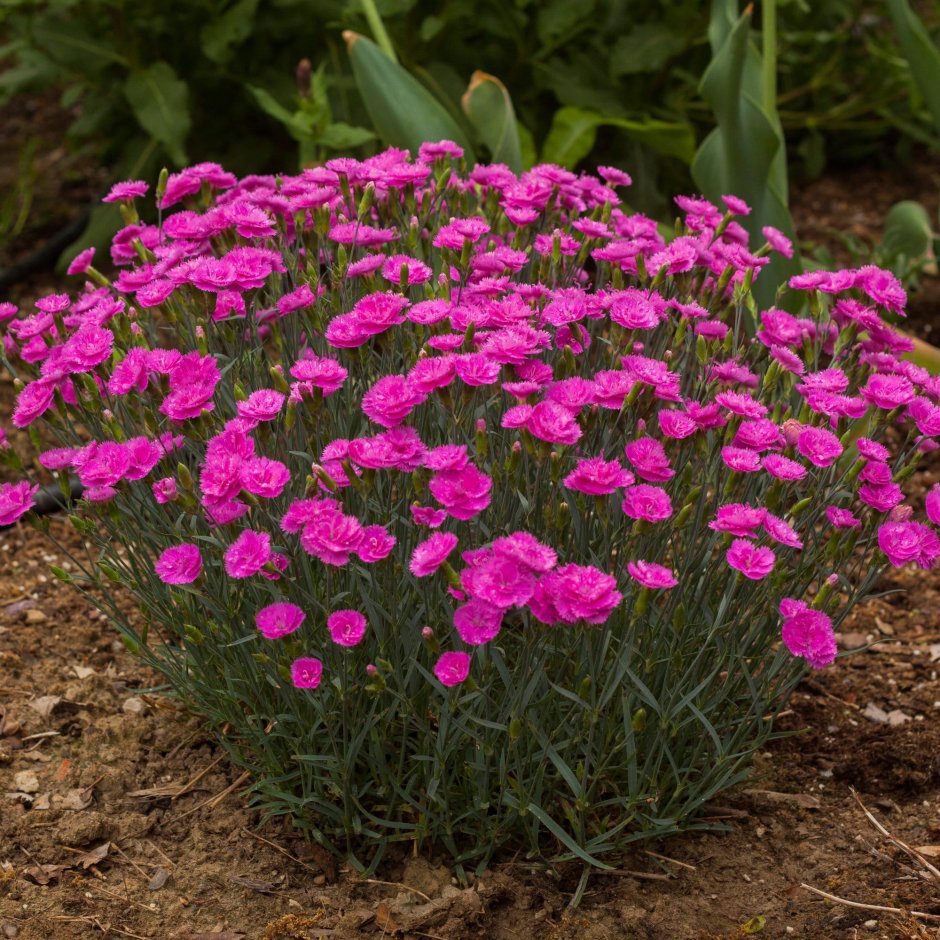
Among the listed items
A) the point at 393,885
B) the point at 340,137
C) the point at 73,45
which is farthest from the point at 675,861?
the point at 73,45

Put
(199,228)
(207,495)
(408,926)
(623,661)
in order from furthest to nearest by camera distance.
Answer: (199,228)
(408,926)
(623,661)
(207,495)

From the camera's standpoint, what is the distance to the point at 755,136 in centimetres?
287

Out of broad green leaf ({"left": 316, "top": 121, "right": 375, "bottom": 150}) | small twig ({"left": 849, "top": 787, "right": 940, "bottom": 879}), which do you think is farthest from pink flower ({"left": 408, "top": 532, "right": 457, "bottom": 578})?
broad green leaf ({"left": 316, "top": 121, "right": 375, "bottom": 150})

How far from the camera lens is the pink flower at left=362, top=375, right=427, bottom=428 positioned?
150 centimetres

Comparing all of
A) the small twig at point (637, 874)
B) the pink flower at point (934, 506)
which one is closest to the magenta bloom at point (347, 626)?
the small twig at point (637, 874)

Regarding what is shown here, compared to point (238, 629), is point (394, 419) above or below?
above

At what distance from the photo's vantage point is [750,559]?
1.51 meters

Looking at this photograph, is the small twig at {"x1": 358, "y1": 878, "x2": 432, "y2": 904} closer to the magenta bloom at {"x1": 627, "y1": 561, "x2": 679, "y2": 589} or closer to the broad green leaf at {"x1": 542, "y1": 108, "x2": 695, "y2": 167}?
the magenta bloom at {"x1": 627, "y1": 561, "x2": 679, "y2": 589}

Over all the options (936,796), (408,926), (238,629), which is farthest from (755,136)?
(408,926)

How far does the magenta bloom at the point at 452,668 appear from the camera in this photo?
152cm

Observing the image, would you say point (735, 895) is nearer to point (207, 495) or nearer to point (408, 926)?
point (408, 926)

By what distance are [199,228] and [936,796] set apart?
158cm

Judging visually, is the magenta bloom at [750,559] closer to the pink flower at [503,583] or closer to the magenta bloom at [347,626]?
the pink flower at [503,583]

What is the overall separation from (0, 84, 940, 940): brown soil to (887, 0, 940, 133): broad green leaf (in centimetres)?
166
